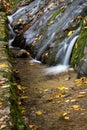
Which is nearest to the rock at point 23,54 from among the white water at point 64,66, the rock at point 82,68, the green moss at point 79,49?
the white water at point 64,66

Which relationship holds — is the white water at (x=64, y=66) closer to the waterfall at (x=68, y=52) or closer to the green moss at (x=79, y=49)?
the waterfall at (x=68, y=52)

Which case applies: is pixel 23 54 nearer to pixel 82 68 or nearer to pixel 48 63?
pixel 48 63

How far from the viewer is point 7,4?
1914cm

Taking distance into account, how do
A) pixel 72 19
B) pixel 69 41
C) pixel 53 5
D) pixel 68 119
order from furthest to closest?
1. pixel 53 5
2. pixel 72 19
3. pixel 69 41
4. pixel 68 119

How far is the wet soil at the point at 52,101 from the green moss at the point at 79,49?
1.31 ft

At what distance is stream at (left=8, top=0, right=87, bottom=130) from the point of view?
6.26 m

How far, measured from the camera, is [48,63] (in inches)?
396

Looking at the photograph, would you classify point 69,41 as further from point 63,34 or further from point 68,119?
point 68,119

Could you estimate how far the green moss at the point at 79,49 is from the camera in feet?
29.0

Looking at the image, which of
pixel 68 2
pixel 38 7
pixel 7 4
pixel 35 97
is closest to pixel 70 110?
pixel 35 97

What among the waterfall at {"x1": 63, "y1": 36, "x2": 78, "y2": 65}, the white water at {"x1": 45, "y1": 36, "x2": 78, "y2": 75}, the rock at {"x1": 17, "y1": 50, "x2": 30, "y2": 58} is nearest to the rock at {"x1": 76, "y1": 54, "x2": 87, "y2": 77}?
the white water at {"x1": 45, "y1": 36, "x2": 78, "y2": 75}

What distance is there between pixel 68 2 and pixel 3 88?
7.24m

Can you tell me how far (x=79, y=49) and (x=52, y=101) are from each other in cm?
243

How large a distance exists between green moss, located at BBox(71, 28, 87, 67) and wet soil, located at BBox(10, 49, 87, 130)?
401 mm
